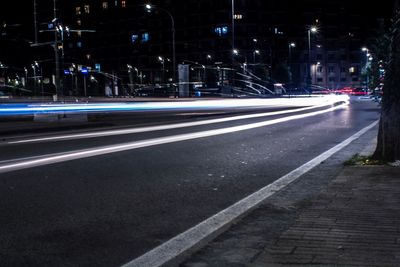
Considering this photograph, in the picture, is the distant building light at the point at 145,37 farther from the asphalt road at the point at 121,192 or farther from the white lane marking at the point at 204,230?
the white lane marking at the point at 204,230

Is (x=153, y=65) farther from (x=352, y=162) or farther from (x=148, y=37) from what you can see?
(x=352, y=162)

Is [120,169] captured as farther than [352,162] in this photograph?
Yes

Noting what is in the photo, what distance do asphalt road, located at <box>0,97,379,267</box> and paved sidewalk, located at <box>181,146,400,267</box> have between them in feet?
2.53

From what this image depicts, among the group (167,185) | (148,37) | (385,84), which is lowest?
(167,185)

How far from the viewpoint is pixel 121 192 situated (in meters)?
8.62

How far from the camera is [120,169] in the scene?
1094 centimetres

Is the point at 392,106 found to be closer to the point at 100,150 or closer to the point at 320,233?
the point at 320,233

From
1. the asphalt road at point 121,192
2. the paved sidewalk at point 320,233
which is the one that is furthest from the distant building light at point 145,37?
the paved sidewalk at point 320,233

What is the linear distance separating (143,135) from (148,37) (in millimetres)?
104661

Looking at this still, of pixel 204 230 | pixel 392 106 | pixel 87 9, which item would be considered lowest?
pixel 204 230

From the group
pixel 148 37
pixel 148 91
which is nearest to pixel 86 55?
pixel 148 37

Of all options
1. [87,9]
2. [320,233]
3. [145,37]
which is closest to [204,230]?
[320,233]

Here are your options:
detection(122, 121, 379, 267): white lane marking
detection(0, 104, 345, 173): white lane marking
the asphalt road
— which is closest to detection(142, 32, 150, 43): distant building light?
detection(0, 104, 345, 173): white lane marking

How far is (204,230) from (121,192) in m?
2.67
